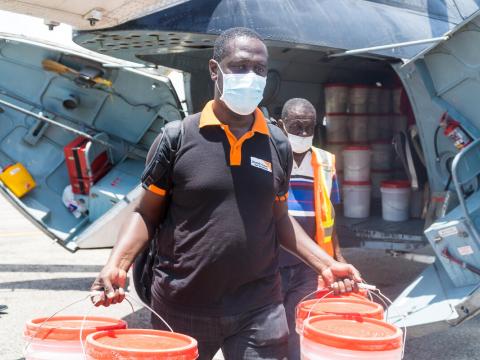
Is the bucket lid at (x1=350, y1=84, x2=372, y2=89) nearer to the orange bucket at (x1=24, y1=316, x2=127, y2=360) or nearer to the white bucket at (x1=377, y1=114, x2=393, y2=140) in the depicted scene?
the white bucket at (x1=377, y1=114, x2=393, y2=140)

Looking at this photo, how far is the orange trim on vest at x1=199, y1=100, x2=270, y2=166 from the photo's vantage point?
7.91 ft

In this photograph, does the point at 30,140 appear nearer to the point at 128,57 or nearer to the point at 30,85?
the point at 30,85

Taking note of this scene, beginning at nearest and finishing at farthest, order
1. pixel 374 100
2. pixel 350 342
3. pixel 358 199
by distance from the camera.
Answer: pixel 350 342, pixel 358 199, pixel 374 100

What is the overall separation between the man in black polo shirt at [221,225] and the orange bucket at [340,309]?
7.1 inches

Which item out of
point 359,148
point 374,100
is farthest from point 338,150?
point 374,100

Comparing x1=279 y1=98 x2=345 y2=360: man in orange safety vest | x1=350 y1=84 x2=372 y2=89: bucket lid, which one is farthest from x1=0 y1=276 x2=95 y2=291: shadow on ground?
x1=279 y1=98 x2=345 y2=360: man in orange safety vest

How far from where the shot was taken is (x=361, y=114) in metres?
7.08

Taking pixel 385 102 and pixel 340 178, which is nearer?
pixel 340 178

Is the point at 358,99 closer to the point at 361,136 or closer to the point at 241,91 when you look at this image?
the point at 361,136

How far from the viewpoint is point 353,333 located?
2340mm

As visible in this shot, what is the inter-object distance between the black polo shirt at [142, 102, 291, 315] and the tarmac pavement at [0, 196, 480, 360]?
5.44 ft

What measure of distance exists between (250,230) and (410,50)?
372cm

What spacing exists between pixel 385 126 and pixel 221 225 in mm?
5227

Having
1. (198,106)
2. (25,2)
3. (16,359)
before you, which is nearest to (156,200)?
(25,2)
